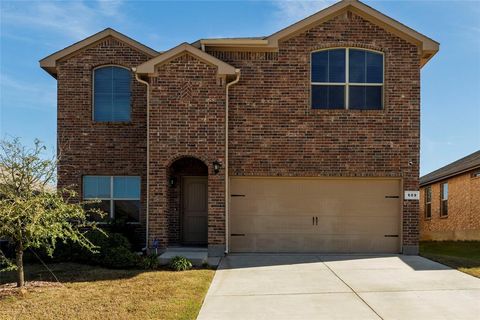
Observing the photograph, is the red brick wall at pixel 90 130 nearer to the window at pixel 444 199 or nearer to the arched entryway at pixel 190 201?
the arched entryway at pixel 190 201

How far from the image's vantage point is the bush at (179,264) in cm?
1081

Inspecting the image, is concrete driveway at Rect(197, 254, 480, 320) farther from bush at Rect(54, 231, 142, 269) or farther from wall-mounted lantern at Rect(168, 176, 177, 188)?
wall-mounted lantern at Rect(168, 176, 177, 188)

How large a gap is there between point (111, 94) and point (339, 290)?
29.2 feet

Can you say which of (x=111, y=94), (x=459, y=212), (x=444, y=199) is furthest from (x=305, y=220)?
(x=444, y=199)

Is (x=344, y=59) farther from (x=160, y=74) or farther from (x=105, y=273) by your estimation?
(x=105, y=273)

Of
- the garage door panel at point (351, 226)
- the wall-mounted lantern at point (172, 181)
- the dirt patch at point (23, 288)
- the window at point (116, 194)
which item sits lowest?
the dirt patch at point (23, 288)

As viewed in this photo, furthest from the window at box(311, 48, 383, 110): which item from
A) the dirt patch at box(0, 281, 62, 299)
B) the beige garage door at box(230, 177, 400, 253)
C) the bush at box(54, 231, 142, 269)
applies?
the dirt patch at box(0, 281, 62, 299)

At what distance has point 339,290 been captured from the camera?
8797 mm

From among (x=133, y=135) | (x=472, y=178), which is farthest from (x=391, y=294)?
(x=472, y=178)

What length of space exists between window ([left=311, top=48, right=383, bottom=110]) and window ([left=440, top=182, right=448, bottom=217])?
11.5m

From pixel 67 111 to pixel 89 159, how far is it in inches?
61.9

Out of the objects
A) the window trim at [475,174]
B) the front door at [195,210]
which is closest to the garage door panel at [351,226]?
the front door at [195,210]

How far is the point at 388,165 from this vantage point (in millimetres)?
13211

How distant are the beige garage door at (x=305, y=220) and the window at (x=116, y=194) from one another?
9.63 ft
